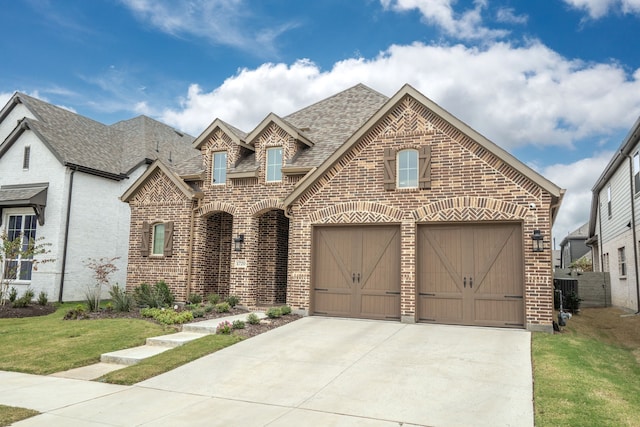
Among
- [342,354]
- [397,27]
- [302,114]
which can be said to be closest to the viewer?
[342,354]

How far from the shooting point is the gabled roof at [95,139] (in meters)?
19.5

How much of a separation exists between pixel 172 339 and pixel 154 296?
4.99 m

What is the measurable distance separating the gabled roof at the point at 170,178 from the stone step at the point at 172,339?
629 centimetres

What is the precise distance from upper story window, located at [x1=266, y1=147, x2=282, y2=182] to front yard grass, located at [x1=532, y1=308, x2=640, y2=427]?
929 cm

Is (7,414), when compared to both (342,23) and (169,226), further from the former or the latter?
(342,23)

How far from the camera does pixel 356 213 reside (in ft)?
42.3

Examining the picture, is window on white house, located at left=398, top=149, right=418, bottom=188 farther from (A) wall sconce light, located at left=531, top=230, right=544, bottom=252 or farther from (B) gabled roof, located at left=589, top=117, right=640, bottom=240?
(B) gabled roof, located at left=589, top=117, right=640, bottom=240

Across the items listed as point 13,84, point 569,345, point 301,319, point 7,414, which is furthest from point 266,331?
point 13,84

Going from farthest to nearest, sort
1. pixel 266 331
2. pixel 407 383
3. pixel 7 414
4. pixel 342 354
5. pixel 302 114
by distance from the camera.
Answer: pixel 302 114
pixel 266 331
pixel 342 354
pixel 407 383
pixel 7 414

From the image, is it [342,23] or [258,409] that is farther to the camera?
[342,23]

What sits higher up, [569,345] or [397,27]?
[397,27]

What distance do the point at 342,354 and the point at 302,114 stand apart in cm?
1260

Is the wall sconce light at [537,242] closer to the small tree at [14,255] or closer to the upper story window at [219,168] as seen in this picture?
the upper story window at [219,168]

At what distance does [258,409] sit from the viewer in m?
6.28
